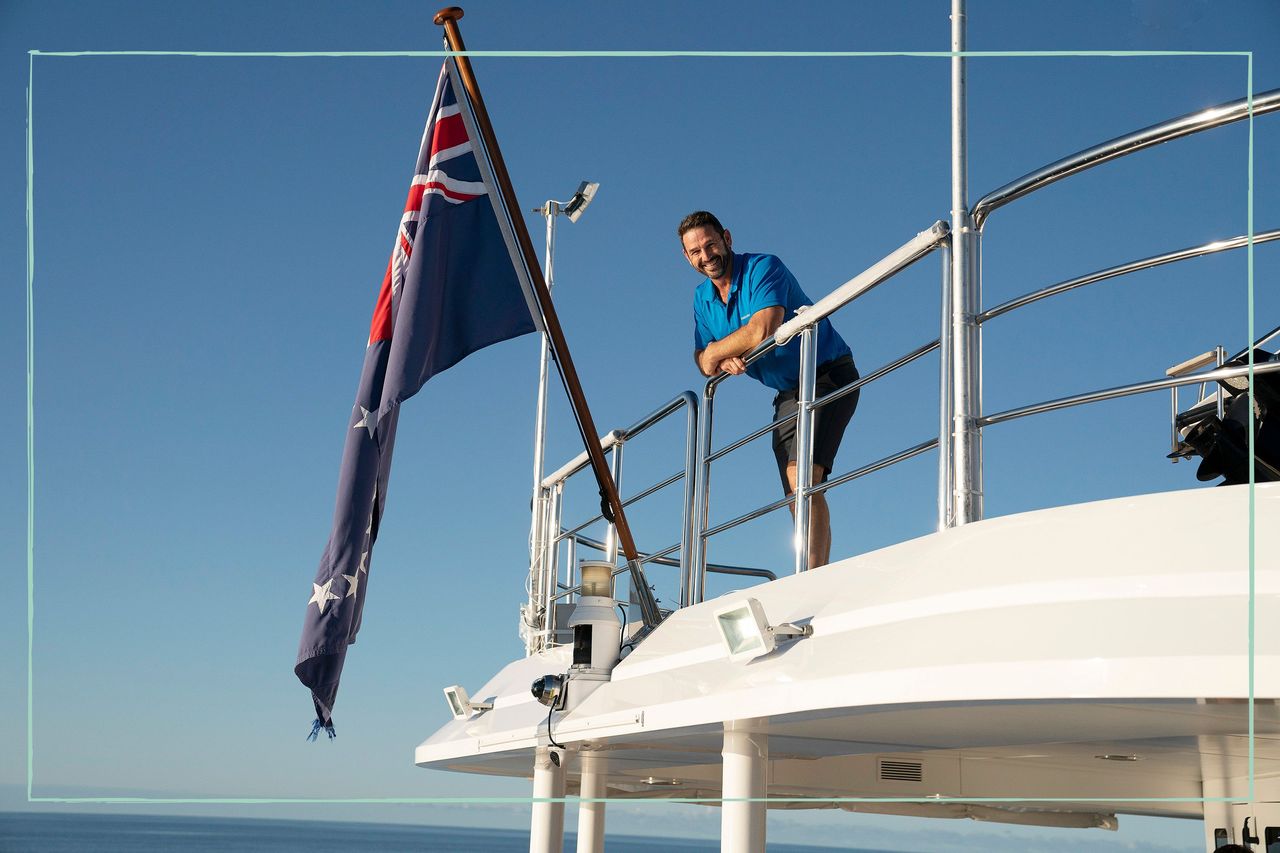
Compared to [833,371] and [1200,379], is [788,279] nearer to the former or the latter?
[833,371]

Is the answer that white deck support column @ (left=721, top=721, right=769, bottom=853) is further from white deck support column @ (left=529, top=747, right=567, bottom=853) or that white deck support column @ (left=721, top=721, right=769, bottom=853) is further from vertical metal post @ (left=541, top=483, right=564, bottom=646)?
vertical metal post @ (left=541, top=483, right=564, bottom=646)

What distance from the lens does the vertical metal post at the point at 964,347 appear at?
286 centimetres

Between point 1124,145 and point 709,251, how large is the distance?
1.98 meters

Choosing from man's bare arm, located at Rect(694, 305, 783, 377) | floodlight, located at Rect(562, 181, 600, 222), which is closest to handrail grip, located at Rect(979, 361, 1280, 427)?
man's bare arm, located at Rect(694, 305, 783, 377)

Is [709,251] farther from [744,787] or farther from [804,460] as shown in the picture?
[744,787]

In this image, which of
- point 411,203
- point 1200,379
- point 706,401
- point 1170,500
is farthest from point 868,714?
point 411,203

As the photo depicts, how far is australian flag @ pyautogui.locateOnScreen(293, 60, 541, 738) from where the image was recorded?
13.9ft

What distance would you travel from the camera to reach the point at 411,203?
4613 mm

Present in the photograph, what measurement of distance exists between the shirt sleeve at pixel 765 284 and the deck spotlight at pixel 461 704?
2.02 m

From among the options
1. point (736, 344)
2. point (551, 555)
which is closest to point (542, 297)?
point (736, 344)

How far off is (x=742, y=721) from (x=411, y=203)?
2.51 meters

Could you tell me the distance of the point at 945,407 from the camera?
293 cm

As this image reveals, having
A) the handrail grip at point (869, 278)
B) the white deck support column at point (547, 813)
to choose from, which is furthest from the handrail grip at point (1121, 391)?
the white deck support column at point (547, 813)

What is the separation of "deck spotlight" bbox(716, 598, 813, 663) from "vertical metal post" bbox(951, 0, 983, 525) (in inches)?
18.6
